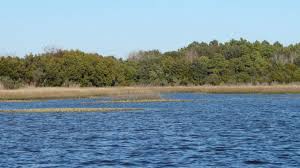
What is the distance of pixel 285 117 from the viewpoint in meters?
54.4

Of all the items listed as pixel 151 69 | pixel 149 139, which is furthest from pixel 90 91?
pixel 149 139

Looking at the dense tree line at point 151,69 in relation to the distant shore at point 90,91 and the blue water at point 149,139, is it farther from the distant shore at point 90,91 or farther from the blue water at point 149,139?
the blue water at point 149,139

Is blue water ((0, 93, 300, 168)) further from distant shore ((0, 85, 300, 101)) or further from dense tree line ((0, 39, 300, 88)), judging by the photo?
dense tree line ((0, 39, 300, 88))

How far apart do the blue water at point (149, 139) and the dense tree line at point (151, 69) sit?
49.1 metres

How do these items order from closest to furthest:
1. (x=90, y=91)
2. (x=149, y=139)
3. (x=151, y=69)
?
1. (x=149, y=139)
2. (x=90, y=91)
3. (x=151, y=69)

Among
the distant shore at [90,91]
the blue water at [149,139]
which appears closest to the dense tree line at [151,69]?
the distant shore at [90,91]

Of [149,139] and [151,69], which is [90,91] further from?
[149,139]

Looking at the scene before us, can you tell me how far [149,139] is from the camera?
123ft

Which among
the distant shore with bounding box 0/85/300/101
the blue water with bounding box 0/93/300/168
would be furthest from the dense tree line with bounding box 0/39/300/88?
the blue water with bounding box 0/93/300/168

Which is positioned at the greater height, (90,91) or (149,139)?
(90,91)

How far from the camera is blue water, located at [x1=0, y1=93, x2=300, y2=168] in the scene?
2894cm

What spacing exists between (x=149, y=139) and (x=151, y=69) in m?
105

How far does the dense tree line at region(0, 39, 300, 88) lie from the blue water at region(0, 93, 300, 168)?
49.1 m

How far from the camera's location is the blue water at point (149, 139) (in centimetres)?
2894
